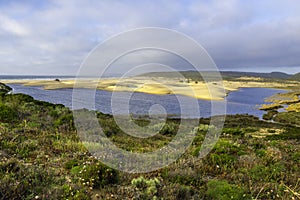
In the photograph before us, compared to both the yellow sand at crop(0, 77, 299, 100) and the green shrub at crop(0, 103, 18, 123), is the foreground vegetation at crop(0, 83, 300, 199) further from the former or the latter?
the green shrub at crop(0, 103, 18, 123)

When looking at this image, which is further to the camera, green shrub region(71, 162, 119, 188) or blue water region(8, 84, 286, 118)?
blue water region(8, 84, 286, 118)

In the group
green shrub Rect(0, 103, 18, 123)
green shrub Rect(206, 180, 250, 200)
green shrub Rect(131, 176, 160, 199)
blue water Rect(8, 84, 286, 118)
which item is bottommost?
blue water Rect(8, 84, 286, 118)

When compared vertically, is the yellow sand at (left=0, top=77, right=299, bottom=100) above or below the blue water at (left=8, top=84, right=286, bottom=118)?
above

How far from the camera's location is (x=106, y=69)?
24.6 ft

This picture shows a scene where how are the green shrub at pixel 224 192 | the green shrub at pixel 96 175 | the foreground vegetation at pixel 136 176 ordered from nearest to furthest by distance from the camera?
1. the foreground vegetation at pixel 136 176
2. the green shrub at pixel 224 192
3. the green shrub at pixel 96 175

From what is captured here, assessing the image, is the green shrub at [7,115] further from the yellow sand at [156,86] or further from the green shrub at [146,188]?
the green shrub at [146,188]

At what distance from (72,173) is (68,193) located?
1057 millimetres

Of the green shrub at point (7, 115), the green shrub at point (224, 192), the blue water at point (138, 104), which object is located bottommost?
the blue water at point (138, 104)

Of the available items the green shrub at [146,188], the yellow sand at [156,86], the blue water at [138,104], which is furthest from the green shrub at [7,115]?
the blue water at [138,104]

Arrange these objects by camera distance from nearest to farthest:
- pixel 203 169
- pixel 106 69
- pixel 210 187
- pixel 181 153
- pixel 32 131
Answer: pixel 210 187, pixel 203 169, pixel 106 69, pixel 181 153, pixel 32 131

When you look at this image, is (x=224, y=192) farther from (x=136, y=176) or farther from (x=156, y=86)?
(x=156, y=86)

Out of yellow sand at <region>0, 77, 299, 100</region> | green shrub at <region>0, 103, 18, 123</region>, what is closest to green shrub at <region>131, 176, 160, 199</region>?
yellow sand at <region>0, 77, 299, 100</region>

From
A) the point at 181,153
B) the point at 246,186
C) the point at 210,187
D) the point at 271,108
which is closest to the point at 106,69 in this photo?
the point at 181,153

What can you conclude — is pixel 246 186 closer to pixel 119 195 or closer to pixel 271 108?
pixel 119 195
